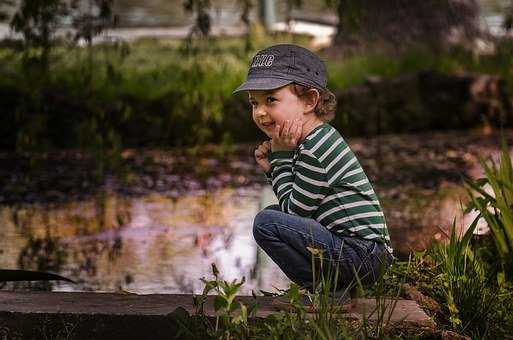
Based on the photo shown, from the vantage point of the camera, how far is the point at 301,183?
4.33 metres

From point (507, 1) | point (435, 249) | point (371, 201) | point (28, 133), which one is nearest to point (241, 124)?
point (28, 133)

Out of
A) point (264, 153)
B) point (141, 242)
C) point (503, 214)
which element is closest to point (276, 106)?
point (264, 153)

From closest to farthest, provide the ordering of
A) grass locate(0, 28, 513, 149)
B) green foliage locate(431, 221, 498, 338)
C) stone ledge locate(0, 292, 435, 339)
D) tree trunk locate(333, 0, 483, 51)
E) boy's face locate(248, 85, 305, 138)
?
stone ledge locate(0, 292, 435, 339) → boy's face locate(248, 85, 305, 138) → green foliage locate(431, 221, 498, 338) → grass locate(0, 28, 513, 149) → tree trunk locate(333, 0, 483, 51)

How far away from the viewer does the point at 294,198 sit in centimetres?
437

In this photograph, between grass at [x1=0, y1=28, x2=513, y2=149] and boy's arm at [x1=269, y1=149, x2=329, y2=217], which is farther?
grass at [x1=0, y1=28, x2=513, y2=149]

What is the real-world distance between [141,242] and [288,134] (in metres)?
2.94

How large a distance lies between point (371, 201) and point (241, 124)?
639 cm

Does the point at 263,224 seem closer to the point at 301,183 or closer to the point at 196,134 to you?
the point at 301,183

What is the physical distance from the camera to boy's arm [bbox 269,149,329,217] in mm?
4320

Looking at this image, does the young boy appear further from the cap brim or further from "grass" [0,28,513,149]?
"grass" [0,28,513,149]

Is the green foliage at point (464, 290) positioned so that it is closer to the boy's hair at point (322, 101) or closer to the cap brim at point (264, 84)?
the boy's hair at point (322, 101)

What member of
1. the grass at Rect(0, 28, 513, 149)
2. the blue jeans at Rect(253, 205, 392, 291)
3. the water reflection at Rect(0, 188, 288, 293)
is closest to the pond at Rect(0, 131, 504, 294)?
the water reflection at Rect(0, 188, 288, 293)

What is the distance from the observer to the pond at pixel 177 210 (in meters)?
6.52

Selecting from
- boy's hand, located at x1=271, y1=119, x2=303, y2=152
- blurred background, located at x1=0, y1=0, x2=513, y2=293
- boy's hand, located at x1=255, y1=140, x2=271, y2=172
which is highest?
boy's hand, located at x1=271, y1=119, x2=303, y2=152
